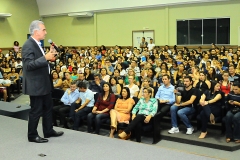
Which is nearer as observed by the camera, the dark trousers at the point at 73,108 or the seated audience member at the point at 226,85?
the seated audience member at the point at 226,85

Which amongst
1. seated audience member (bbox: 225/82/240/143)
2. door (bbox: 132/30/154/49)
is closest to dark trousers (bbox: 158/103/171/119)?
seated audience member (bbox: 225/82/240/143)

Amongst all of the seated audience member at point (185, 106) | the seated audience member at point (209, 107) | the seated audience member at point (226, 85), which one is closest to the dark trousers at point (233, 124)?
the seated audience member at point (209, 107)

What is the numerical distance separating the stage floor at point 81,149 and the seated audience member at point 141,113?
1759 millimetres

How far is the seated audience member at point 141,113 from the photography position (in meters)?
5.36

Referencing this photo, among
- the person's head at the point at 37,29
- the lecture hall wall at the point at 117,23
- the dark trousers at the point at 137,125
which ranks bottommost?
the dark trousers at the point at 137,125

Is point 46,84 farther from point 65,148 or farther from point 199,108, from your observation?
point 199,108

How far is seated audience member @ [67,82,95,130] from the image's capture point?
623 cm

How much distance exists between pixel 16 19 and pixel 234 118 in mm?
15020

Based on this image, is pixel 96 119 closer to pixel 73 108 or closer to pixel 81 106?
pixel 81 106

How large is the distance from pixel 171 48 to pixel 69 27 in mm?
6448

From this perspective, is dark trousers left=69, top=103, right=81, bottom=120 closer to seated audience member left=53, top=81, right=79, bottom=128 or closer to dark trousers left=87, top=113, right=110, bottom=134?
seated audience member left=53, top=81, right=79, bottom=128

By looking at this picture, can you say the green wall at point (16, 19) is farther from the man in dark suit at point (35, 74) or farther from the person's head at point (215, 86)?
the man in dark suit at point (35, 74)

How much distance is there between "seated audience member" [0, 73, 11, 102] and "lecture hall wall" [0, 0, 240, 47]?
280 inches

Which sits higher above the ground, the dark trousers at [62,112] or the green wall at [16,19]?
the green wall at [16,19]
